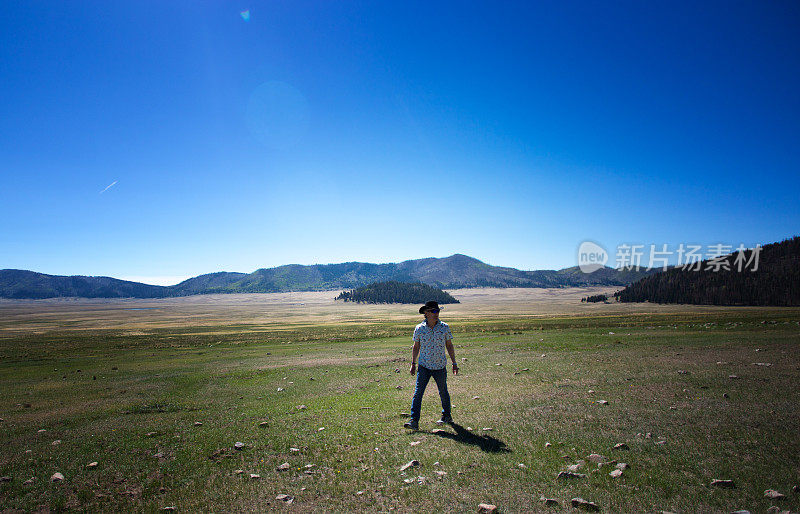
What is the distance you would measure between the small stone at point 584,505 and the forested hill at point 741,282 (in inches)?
6593

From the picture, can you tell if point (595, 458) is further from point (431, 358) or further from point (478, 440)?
point (431, 358)

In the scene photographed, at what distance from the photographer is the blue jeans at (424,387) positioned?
389 inches

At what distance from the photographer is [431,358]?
1012cm

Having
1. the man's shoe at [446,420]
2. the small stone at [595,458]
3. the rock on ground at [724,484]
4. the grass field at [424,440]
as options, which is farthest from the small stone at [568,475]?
the man's shoe at [446,420]

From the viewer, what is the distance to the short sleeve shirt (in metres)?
10.1

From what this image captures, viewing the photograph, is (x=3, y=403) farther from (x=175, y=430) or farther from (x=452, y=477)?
(x=452, y=477)

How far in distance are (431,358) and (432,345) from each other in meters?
0.36

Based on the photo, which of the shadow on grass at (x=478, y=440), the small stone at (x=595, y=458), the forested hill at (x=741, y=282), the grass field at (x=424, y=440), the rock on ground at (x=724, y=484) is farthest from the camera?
the forested hill at (x=741, y=282)

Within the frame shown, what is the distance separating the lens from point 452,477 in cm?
693

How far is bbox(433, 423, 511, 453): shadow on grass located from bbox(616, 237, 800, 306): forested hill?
16608cm

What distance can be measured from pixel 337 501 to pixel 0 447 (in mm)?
10233

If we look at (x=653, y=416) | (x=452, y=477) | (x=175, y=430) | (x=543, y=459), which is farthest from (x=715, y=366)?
(x=175, y=430)

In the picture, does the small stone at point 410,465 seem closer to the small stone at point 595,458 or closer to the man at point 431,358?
the man at point 431,358

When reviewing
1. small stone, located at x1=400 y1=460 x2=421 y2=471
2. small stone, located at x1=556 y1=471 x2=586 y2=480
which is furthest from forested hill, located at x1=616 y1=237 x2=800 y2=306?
small stone, located at x1=400 y1=460 x2=421 y2=471
